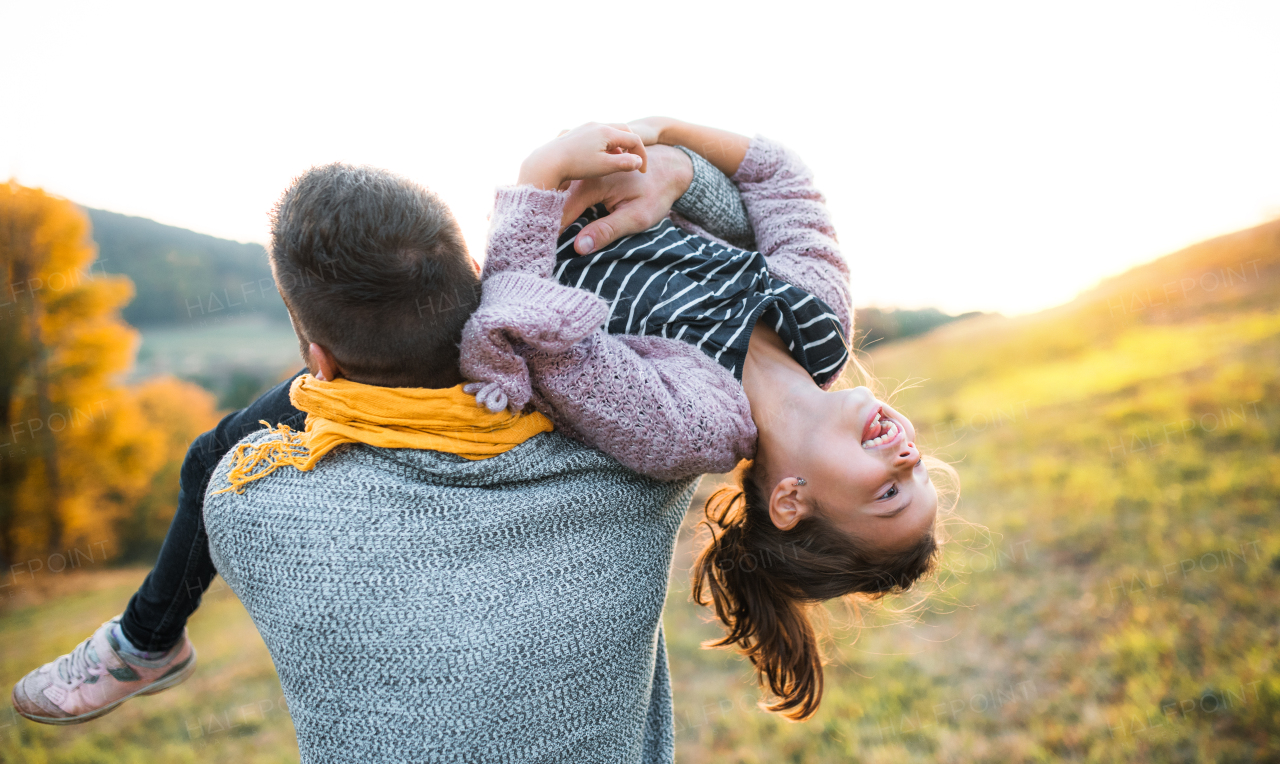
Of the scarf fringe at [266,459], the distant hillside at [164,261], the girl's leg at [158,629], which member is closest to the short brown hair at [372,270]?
the scarf fringe at [266,459]

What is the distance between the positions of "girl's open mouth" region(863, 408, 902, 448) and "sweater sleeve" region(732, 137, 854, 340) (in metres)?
0.30

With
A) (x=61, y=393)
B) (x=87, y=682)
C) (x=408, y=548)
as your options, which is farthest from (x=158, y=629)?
(x=61, y=393)

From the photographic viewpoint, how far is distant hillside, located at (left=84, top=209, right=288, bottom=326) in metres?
14.8

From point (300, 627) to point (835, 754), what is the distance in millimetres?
2986

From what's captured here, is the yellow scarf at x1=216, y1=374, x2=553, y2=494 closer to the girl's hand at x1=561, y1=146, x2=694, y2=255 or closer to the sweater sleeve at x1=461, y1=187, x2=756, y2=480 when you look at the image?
the sweater sleeve at x1=461, y1=187, x2=756, y2=480

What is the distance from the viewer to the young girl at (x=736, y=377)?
1408mm

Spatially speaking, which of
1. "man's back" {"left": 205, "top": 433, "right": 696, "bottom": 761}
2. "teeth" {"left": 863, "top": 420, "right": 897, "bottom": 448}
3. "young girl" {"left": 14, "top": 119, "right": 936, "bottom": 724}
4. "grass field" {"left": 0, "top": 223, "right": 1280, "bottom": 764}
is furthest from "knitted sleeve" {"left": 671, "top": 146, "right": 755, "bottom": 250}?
"grass field" {"left": 0, "top": 223, "right": 1280, "bottom": 764}

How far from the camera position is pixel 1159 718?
3.25 metres

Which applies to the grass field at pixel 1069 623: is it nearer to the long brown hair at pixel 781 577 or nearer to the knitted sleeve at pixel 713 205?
the long brown hair at pixel 781 577

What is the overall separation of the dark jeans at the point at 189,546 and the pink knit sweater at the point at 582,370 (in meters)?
0.58

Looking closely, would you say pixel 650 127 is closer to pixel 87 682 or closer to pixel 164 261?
pixel 87 682

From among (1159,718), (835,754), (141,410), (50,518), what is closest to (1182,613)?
(1159,718)

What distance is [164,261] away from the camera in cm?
1565

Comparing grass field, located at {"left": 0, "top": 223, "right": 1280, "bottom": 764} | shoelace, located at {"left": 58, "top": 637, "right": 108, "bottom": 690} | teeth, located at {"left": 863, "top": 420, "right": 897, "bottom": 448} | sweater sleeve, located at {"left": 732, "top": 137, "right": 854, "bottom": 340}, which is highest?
sweater sleeve, located at {"left": 732, "top": 137, "right": 854, "bottom": 340}
